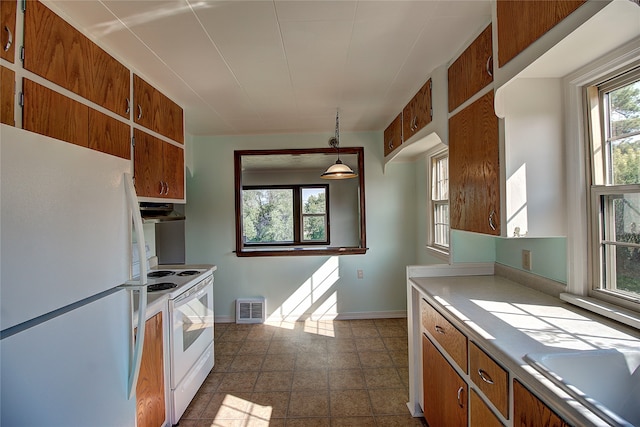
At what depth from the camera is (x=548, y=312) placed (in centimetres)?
143

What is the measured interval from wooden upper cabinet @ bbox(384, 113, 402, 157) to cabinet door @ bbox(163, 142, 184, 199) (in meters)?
2.12

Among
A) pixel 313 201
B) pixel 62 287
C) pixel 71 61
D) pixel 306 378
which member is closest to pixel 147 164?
pixel 71 61

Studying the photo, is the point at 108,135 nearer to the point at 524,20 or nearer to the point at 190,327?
the point at 190,327

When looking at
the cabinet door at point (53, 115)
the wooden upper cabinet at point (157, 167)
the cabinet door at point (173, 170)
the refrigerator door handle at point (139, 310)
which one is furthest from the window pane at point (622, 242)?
the cabinet door at point (173, 170)

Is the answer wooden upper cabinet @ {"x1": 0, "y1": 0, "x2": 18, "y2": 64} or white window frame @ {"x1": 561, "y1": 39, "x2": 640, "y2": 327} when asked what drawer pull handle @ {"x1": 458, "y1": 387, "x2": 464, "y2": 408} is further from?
wooden upper cabinet @ {"x1": 0, "y1": 0, "x2": 18, "y2": 64}

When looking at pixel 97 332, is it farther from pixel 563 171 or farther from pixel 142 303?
pixel 563 171

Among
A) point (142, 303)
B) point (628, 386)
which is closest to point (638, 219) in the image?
point (628, 386)

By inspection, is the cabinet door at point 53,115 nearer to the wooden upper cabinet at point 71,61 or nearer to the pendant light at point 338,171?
the wooden upper cabinet at point 71,61

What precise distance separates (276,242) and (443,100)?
184 inches

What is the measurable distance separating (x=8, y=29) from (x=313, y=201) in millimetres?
5241

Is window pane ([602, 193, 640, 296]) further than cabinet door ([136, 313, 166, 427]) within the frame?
No

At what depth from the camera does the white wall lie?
3836 mm

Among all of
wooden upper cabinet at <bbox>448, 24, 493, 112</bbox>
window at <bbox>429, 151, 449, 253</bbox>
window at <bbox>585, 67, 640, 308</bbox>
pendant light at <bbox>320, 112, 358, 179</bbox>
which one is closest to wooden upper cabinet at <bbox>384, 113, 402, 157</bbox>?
window at <bbox>429, 151, 449, 253</bbox>

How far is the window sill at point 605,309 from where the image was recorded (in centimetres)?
121
